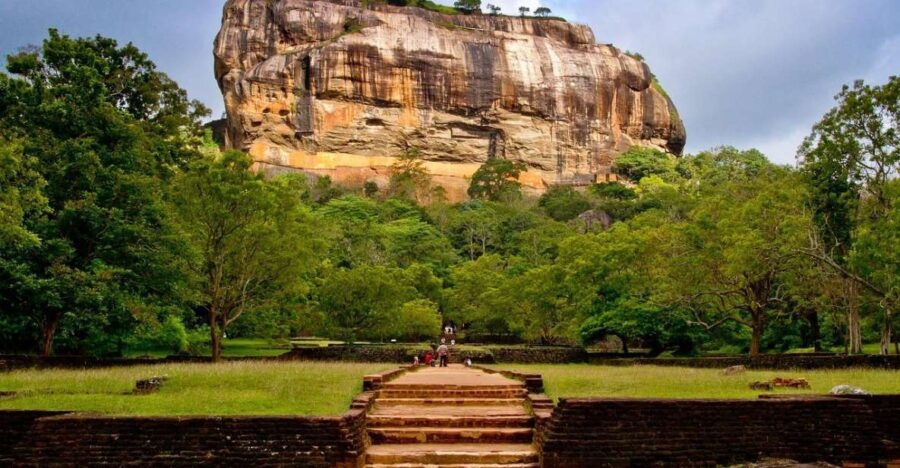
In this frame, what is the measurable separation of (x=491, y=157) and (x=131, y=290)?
70237mm

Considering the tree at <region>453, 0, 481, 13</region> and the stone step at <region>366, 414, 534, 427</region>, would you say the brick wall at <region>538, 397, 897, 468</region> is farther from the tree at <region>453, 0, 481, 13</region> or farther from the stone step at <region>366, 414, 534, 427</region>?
the tree at <region>453, 0, 481, 13</region>

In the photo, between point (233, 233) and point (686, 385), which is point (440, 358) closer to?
point (233, 233)

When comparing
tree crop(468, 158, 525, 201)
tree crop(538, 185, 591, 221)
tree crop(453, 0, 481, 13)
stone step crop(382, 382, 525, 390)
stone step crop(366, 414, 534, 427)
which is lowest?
stone step crop(366, 414, 534, 427)

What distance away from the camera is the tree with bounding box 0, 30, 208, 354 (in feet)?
63.6

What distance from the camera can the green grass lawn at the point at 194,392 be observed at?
1084 centimetres

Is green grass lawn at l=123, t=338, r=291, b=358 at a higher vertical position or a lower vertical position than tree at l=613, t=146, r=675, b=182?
lower

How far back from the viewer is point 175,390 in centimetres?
1280

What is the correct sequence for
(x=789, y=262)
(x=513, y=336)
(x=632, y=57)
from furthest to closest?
(x=632, y=57) < (x=513, y=336) < (x=789, y=262)

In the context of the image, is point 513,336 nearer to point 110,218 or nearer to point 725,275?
point 725,275

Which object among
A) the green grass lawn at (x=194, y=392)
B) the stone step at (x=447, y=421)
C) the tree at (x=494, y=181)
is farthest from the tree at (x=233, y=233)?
the tree at (x=494, y=181)

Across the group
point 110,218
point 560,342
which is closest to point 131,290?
point 110,218

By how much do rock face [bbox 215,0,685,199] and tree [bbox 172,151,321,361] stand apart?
58336 millimetres

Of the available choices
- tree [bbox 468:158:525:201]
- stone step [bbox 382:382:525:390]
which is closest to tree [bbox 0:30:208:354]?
stone step [bbox 382:382:525:390]

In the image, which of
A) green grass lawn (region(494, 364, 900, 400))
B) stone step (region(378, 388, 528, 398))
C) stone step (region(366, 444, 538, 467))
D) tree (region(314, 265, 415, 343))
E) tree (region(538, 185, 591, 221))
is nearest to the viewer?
stone step (region(366, 444, 538, 467))
